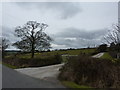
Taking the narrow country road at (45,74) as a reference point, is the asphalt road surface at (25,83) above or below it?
above

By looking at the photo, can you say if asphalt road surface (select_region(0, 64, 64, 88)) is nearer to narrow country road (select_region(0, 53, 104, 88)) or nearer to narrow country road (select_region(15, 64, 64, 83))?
narrow country road (select_region(0, 53, 104, 88))

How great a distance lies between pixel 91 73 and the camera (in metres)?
13.1

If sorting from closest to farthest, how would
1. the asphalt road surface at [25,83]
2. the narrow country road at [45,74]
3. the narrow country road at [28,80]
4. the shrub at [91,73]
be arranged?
the asphalt road surface at [25,83]
the narrow country road at [28,80]
the shrub at [91,73]
the narrow country road at [45,74]

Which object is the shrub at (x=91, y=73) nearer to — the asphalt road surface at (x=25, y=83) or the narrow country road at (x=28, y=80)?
the narrow country road at (x=28, y=80)

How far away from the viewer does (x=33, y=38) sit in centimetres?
3459

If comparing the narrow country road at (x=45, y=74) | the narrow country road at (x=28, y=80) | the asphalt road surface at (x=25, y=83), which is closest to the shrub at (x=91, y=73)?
the narrow country road at (x=45, y=74)

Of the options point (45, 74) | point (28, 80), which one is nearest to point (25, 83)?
point (28, 80)

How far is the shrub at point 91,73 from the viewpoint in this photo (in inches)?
492

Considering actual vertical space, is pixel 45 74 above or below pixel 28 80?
below

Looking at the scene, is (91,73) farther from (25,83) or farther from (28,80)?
(25,83)

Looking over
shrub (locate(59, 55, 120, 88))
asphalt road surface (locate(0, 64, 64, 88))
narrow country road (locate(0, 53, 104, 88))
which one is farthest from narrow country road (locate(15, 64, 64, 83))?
asphalt road surface (locate(0, 64, 64, 88))

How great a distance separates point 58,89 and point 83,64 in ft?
15.7

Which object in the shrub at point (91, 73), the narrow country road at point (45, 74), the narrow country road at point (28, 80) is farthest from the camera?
the narrow country road at point (45, 74)

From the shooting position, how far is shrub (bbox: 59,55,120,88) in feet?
41.0
